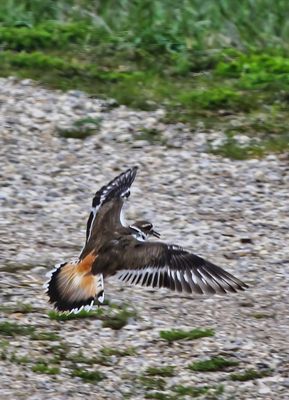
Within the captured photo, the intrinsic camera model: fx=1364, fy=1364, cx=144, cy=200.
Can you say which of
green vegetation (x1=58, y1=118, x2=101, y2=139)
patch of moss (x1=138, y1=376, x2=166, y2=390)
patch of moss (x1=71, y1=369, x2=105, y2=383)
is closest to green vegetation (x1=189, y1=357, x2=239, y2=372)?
patch of moss (x1=138, y1=376, x2=166, y2=390)

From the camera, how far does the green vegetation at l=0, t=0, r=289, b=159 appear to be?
1412 cm

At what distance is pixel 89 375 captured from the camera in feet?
27.1

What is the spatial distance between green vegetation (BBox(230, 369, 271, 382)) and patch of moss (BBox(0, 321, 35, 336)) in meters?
1.38

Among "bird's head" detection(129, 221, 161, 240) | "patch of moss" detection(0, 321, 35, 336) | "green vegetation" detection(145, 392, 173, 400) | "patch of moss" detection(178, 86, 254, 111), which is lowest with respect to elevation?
"patch of moss" detection(0, 321, 35, 336)

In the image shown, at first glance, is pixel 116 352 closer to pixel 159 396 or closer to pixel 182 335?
pixel 182 335

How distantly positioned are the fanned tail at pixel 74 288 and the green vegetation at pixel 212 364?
724mm

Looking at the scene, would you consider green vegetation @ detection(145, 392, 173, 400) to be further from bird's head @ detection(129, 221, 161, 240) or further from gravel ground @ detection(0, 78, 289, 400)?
bird's head @ detection(129, 221, 161, 240)

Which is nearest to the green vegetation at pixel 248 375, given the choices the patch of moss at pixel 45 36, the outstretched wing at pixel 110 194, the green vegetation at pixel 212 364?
the green vegetation at pixel 212 364

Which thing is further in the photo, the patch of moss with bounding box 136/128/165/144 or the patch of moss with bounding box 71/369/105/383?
the patch of moss with bounding box 136/128/165/144

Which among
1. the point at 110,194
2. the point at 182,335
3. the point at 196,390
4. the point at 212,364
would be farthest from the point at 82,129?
the point at 196,390

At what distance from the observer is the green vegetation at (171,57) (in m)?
14.1

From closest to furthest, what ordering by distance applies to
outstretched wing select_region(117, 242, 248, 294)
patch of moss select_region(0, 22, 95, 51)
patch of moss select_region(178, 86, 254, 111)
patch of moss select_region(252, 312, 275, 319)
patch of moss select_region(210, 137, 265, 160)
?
outstretched wing select_region(117, 242, 248, 294) < patch of moss select_region(252, 312, 275, 319) < patch of moss select_region(210, 137, 265, 160) < patch of moss select_region(178, 86, 254, 111) < patch of moss select_region(0, 22, 95, 51)

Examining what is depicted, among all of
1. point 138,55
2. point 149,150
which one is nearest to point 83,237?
point 149,150

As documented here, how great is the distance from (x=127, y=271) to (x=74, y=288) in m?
0.35
